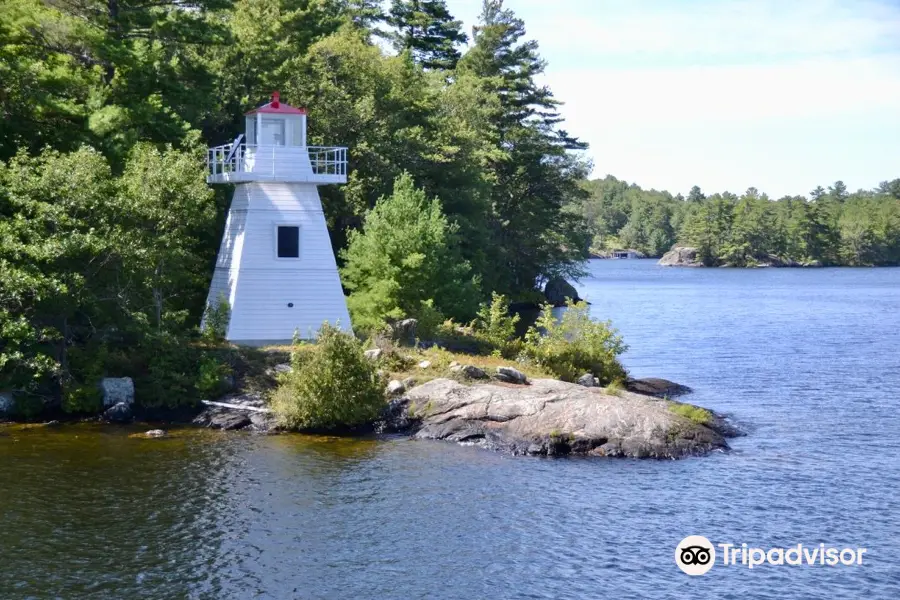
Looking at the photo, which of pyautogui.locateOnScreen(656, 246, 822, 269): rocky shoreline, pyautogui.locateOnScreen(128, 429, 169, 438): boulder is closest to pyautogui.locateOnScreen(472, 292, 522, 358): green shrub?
pyautogui.locateOnScreen(128, 429, 169, 438): boulder

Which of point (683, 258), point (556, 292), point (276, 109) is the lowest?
point (556, 292)

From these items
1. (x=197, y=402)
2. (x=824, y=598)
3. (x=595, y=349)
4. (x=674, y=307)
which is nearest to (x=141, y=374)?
(x=197, y=402)

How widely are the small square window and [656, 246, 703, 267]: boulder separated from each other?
5825 inches

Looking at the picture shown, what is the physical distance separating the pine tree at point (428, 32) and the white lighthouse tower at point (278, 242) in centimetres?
4452

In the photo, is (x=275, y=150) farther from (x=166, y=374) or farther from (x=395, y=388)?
(x=395, y=388)

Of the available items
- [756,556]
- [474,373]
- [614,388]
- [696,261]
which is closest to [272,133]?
[474,373]

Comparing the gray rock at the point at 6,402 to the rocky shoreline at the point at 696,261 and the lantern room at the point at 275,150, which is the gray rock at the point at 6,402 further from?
the rocky shoreline at the point at 696,261

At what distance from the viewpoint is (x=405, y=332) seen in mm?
40375

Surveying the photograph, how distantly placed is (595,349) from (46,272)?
20.4 meters

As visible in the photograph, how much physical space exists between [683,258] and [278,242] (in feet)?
501

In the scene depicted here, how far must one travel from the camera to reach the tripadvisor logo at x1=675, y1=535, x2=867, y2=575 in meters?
22.1

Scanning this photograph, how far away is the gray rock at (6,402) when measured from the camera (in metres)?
33.8

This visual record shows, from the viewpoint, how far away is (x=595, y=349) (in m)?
40.5

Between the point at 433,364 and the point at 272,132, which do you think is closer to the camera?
the point at 433,364
